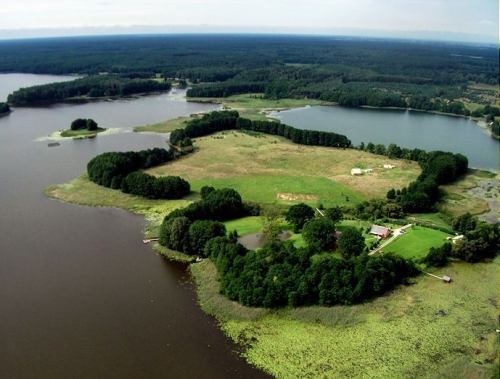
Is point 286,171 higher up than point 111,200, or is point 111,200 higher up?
point 286,171

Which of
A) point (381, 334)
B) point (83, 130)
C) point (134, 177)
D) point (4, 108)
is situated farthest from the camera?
point (4, 108)

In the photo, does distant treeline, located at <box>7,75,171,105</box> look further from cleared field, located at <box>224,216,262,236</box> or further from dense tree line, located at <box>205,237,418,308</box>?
dense tree line, located at <box>205,237,418,308</box>

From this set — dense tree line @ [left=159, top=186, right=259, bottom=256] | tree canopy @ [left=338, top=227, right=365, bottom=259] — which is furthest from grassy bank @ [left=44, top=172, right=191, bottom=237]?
tree canopy @ [left=338, top=227, right=365, bottom=259]

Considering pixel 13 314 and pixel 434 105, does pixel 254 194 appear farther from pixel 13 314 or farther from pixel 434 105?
pixel 434 105

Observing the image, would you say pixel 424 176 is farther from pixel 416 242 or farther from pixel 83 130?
pixel 83 130

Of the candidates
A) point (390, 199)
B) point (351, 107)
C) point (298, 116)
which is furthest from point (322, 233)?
point (351, 107)

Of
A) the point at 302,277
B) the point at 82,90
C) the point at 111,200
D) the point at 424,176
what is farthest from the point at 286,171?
the point at 82,90
